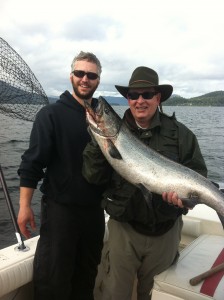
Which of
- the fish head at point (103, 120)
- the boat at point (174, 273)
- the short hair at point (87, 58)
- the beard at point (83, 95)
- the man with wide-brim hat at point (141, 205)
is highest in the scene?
the short hair at point (87, 58)

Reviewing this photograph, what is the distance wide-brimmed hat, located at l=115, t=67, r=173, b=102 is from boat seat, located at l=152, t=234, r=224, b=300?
1.91 meters

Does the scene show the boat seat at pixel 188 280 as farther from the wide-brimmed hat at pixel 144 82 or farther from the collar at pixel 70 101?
the collar at pixel 70 101

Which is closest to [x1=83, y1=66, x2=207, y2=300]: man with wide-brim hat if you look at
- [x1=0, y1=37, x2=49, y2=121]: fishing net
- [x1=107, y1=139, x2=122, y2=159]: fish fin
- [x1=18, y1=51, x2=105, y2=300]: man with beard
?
[x1=107, y1=139, x2=122, y2=159]: fish fin

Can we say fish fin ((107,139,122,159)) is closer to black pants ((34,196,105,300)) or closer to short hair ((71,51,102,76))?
black pants ((34,196,105,300))

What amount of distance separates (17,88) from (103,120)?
7.06 feet

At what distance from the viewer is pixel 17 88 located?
541 cm

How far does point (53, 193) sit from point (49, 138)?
623mm

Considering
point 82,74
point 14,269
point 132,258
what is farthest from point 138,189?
point 14,269

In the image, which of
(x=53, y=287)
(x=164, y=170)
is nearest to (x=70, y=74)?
(x=164, y=170)

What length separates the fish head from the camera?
3791 millimetres

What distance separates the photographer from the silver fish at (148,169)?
3.73 meters

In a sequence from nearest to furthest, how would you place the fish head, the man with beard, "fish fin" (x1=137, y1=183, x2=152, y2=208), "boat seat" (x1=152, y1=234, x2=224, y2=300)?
"boat seat" (x1=152, y1=234, x2=224, y2=300) < "fish fin" (x1=137, y1=183, x2=152, y2=208) < the fish head < the man with beard

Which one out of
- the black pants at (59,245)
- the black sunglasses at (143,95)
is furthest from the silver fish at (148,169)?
the black pants at (59,245)

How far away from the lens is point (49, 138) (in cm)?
397
